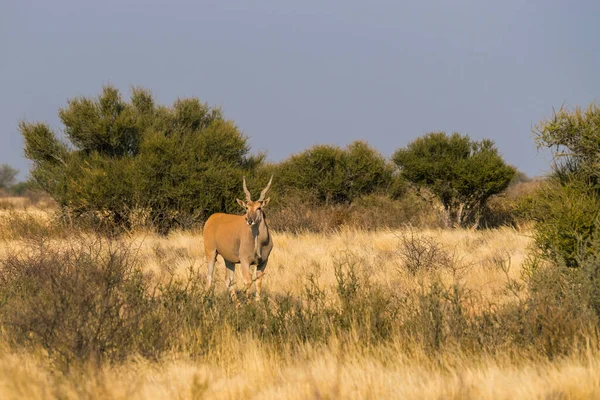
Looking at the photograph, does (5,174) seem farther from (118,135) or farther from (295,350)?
(295,350)

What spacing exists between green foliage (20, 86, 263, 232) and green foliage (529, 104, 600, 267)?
1237 cm

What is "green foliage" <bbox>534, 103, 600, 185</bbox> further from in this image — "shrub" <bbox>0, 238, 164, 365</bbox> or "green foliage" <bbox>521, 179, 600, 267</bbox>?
"shrub" <bbox>0, 238, 164, 365</bbox>

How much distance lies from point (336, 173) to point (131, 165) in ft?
30.5

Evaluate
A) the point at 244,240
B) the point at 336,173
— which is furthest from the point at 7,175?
the point at 244,240

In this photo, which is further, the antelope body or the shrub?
the antelope body

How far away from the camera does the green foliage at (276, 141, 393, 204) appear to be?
2667 centimetres

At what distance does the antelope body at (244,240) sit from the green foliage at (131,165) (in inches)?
355

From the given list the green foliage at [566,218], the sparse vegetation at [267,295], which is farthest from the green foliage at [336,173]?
the green foliage at [566,218]

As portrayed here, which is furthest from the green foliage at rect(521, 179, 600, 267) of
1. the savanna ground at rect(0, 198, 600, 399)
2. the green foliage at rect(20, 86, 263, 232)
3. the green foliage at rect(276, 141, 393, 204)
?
the green foliage at rect(276, 141, 393, 204)

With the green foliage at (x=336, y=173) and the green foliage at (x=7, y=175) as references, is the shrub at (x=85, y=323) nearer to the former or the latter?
the green foliage at (x=336, y=173)

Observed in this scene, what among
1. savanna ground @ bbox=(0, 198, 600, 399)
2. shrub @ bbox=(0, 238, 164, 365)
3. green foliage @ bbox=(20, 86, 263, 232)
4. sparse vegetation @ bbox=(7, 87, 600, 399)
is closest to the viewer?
savanna ground @ bbox=(0, 198, 600, 399)

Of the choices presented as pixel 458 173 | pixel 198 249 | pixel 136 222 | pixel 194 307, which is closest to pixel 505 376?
pixel 194 307

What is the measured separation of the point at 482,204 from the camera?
85.5 ft

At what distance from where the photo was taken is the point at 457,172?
2480 cm
